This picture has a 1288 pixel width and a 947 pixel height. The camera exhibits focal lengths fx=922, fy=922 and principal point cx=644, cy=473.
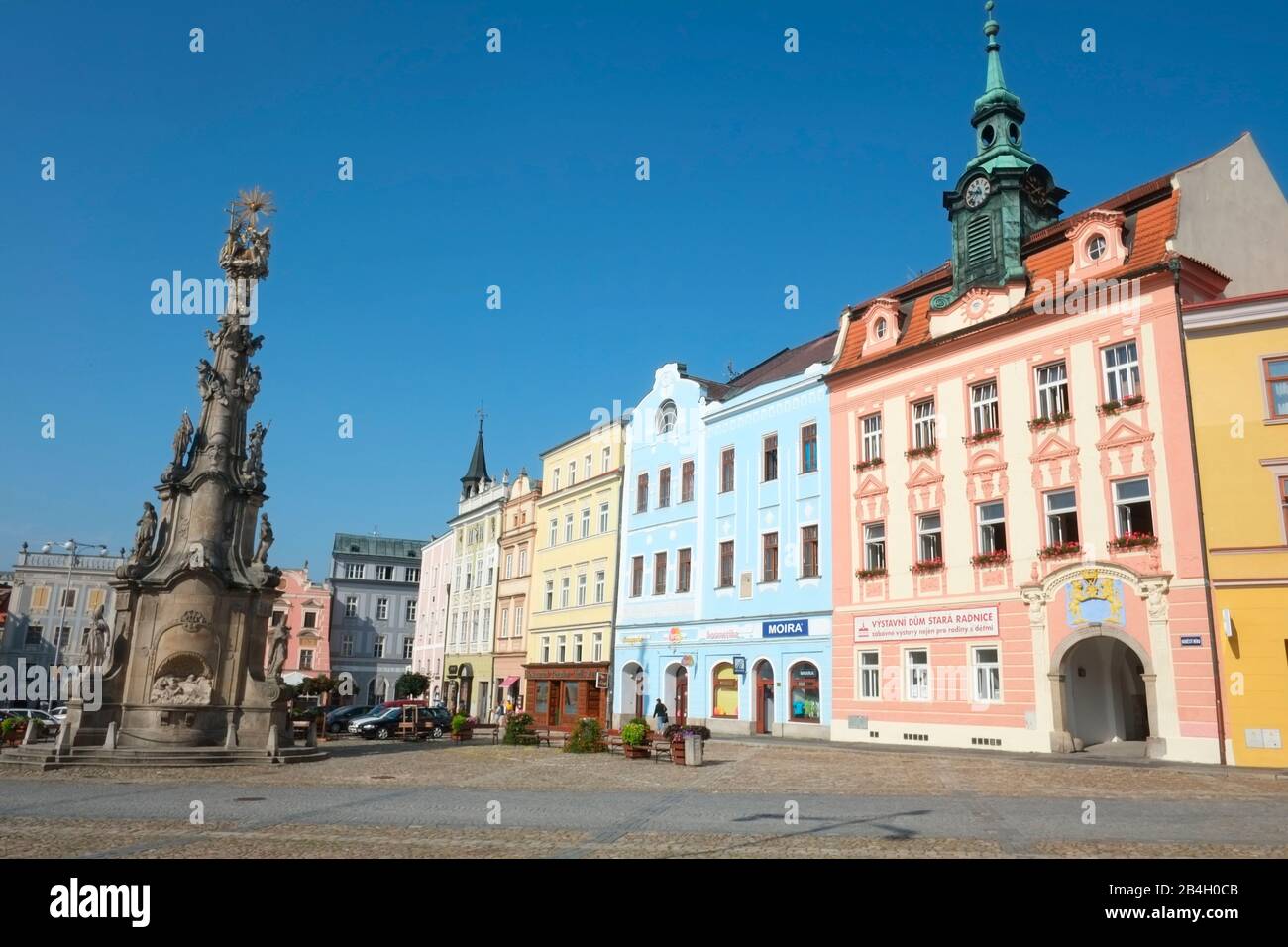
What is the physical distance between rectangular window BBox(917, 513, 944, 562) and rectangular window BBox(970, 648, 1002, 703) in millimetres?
3328

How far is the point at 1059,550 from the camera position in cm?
2525

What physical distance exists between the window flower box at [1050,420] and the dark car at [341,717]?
27.5 meters

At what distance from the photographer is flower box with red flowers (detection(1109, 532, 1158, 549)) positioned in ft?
76.4

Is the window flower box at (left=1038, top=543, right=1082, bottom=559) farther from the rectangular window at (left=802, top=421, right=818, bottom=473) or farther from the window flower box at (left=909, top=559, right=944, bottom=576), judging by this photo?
the rectangular window at (left=802, top=421, right=818, bottom=473)

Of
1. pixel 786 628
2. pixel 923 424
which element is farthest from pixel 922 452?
pixel 786 628

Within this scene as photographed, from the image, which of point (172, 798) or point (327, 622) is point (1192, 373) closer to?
point (172, 798)

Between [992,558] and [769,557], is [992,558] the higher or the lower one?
the lower one

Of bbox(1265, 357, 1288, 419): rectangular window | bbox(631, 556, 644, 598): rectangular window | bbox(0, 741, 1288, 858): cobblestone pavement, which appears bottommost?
bbox(0, 741, 1288, 858): cobblestone pavement

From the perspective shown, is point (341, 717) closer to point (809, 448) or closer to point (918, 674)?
point (809, 448)

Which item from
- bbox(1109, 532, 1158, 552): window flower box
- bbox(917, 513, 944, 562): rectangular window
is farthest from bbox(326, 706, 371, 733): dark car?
bbox(1109, 532, 1158, 552): window flower box

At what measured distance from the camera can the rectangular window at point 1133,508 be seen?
23766 mm

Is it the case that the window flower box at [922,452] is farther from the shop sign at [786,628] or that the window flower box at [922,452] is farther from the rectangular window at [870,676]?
the shop sign at [786,628]

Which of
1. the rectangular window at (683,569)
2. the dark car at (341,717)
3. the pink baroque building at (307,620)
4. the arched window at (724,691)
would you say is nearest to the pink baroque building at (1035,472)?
the arched window at (724,691)

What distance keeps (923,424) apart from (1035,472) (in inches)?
179
